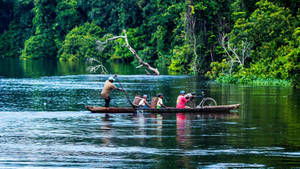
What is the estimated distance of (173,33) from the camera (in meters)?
87.3

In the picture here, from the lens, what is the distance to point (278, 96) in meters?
37.8

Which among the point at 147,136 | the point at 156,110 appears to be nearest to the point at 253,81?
the point at 156,110

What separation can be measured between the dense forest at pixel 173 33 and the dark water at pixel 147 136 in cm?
1410

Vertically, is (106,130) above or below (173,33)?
below

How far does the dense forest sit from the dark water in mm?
14103

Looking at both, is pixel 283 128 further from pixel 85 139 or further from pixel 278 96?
pixel 278 96

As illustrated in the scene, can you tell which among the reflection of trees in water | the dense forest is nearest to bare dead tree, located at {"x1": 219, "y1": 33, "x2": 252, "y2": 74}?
the dense forest

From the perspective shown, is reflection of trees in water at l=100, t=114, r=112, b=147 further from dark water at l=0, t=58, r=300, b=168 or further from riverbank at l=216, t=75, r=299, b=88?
riverbank at l=216, t=75, r=299, b=88

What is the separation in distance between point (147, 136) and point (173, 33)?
66.2 metres

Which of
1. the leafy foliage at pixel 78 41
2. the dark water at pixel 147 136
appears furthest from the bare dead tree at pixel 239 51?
the leafy foliage at pixel 78 41

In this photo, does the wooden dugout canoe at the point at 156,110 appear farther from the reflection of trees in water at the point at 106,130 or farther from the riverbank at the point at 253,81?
the riverbank at the point at 253,81

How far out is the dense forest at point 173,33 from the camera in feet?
170

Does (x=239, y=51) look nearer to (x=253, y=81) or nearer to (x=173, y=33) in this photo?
(x=253, y=81)

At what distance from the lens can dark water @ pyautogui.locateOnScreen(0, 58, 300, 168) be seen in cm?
1752
